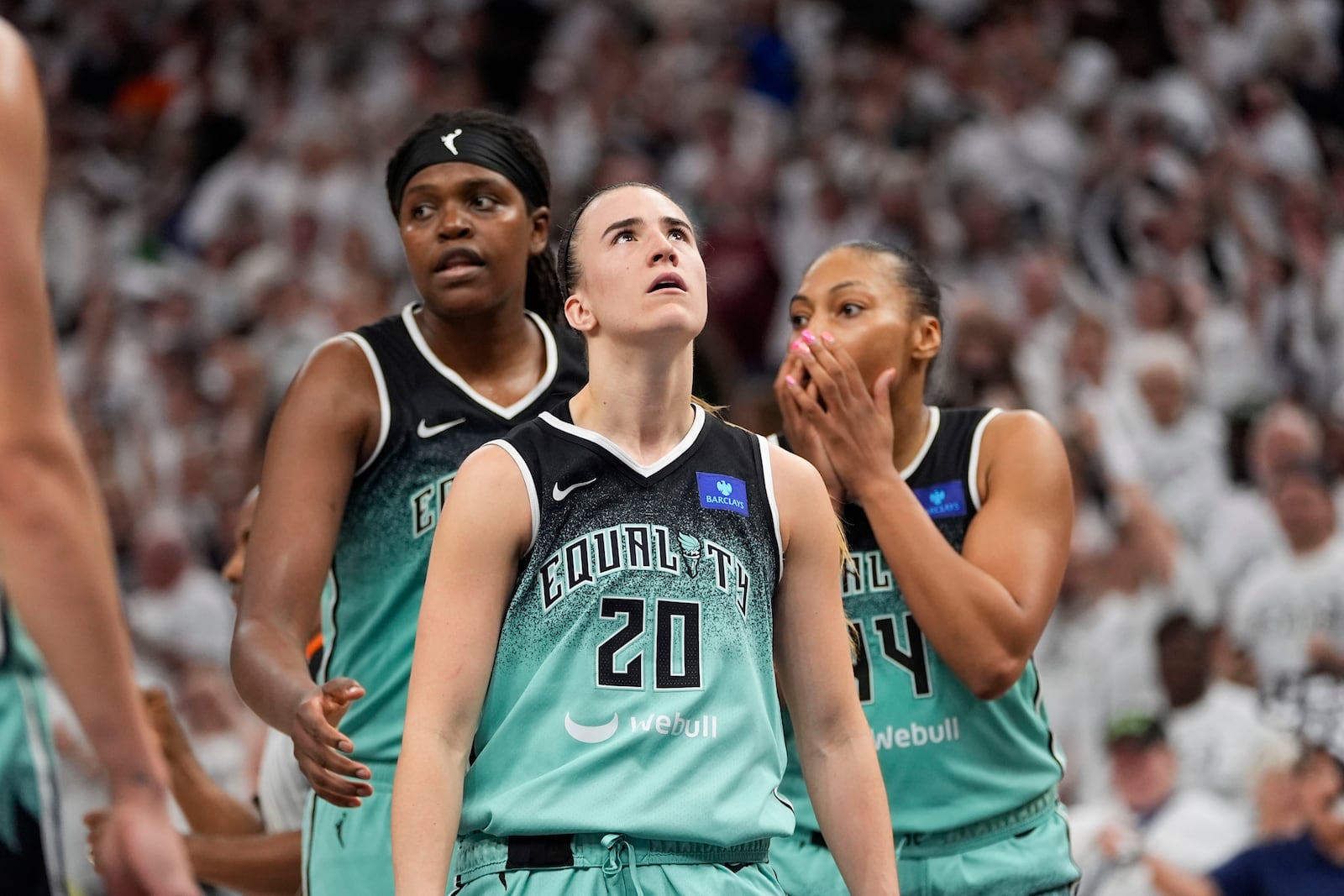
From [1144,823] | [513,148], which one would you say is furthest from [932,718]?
[1144,823]

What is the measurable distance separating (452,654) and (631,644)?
313 millimetres

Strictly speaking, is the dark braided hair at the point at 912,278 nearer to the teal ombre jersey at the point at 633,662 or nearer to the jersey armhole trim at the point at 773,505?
the jersey armhole trim at the point at 773,505

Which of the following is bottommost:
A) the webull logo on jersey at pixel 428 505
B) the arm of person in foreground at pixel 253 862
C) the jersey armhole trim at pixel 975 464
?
the arm of person in foreground at pixel 253 862

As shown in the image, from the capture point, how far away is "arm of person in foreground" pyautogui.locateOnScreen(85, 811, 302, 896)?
4504 millimetres

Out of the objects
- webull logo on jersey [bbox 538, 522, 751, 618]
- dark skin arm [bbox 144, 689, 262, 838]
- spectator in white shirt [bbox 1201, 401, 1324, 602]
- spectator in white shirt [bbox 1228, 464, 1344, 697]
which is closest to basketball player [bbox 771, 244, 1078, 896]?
webull logo on jersey [bbox 538, 522, 751, 618]

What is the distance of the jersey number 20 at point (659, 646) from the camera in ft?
10.1

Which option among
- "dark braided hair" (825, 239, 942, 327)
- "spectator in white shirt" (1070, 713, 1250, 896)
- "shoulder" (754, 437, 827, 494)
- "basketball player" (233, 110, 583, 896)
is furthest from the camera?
"spectator in white shirt" (1070, 713, 1250, 896)

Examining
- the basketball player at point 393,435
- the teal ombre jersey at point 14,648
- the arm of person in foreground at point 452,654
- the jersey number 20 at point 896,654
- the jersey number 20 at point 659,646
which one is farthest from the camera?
the jersey number 20 at point 896,654

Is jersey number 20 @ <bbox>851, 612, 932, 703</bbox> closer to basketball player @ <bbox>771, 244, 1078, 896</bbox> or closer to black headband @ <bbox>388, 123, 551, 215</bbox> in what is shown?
basketball player @ <bbox>771, 244, 1078, 896</bbox>

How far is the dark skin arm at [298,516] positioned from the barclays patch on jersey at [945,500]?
128cm

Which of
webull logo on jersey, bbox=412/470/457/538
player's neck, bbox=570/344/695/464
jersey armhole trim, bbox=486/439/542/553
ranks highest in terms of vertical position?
webull logo on jersey, bbox=412/470/457/538

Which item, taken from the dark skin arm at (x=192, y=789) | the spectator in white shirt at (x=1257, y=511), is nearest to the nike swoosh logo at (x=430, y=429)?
the dark skin arm at (x=192, y=789)

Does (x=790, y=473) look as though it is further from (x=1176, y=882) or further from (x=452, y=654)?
(x=1176, y=882)

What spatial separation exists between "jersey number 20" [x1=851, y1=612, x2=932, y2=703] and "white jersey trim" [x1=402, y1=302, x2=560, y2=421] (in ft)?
2.92
